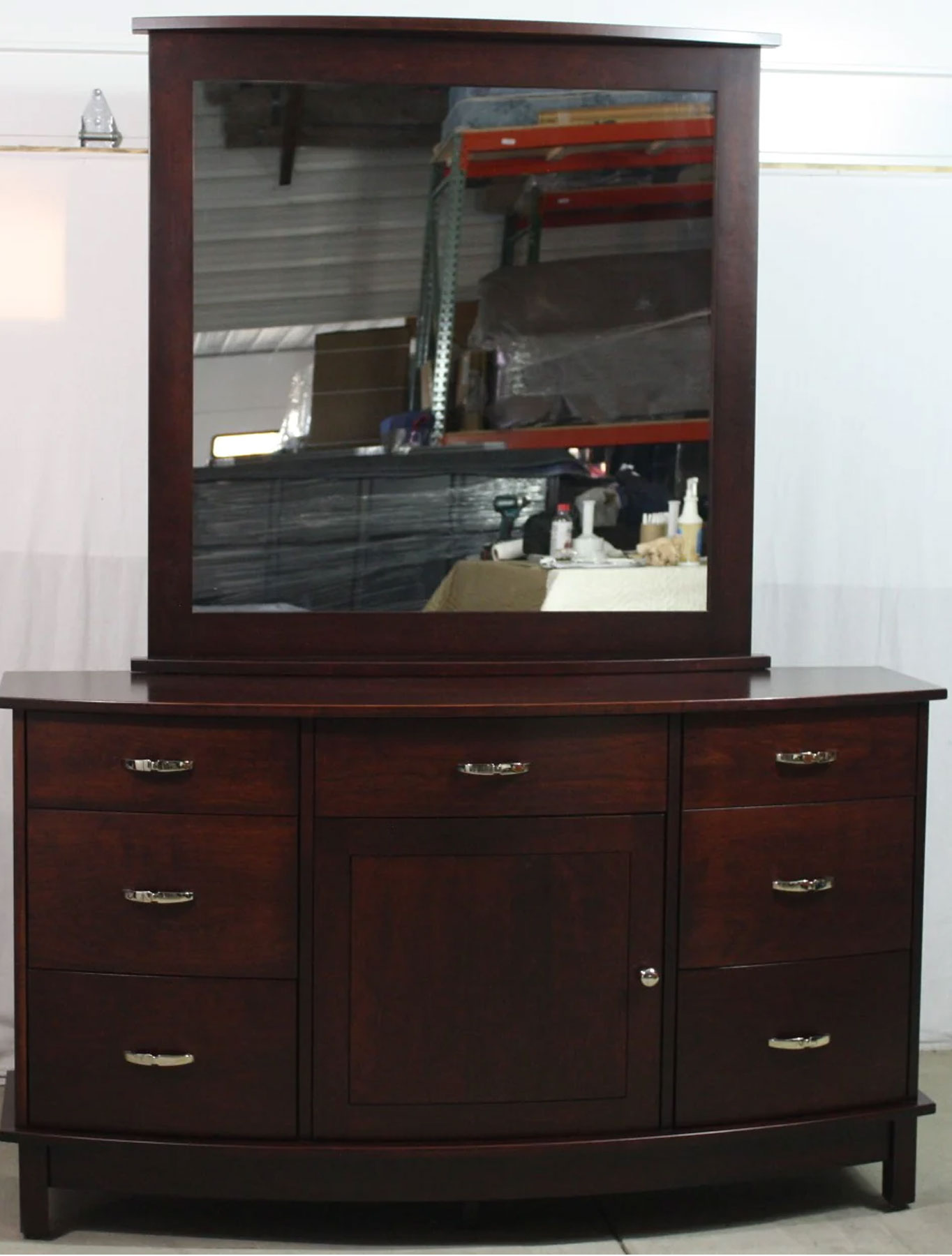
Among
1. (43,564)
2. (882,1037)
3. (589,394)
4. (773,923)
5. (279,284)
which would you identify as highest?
(279,284)

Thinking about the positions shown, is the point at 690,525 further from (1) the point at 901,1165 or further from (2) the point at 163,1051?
(2) the point at 163,1051

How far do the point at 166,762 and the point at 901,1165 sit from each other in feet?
4.45

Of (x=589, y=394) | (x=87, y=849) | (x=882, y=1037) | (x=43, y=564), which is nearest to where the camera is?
(x=87, y=849)

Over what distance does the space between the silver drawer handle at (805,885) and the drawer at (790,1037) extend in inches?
4.6

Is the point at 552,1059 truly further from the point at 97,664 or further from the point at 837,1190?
the point at 97,664

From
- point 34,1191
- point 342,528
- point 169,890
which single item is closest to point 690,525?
point 342,528

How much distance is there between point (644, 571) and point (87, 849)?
3.43 ft

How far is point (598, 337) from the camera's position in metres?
2.46

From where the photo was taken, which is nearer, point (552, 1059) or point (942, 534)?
point (552, 1059)

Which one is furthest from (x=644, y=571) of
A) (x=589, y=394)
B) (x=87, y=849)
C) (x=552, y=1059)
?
(x=87, y=849)

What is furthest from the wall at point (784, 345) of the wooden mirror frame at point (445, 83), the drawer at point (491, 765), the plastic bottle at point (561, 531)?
the drawer at point (491, 765)

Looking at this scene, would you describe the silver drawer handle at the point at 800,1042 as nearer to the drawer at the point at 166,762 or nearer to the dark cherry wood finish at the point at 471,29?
the drawer at the point at 166,762

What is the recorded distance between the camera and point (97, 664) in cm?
280

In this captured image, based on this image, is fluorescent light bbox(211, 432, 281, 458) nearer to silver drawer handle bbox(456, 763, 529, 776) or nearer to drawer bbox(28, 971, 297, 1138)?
silver drawer handle bbox(456, 763, 529, 776)
